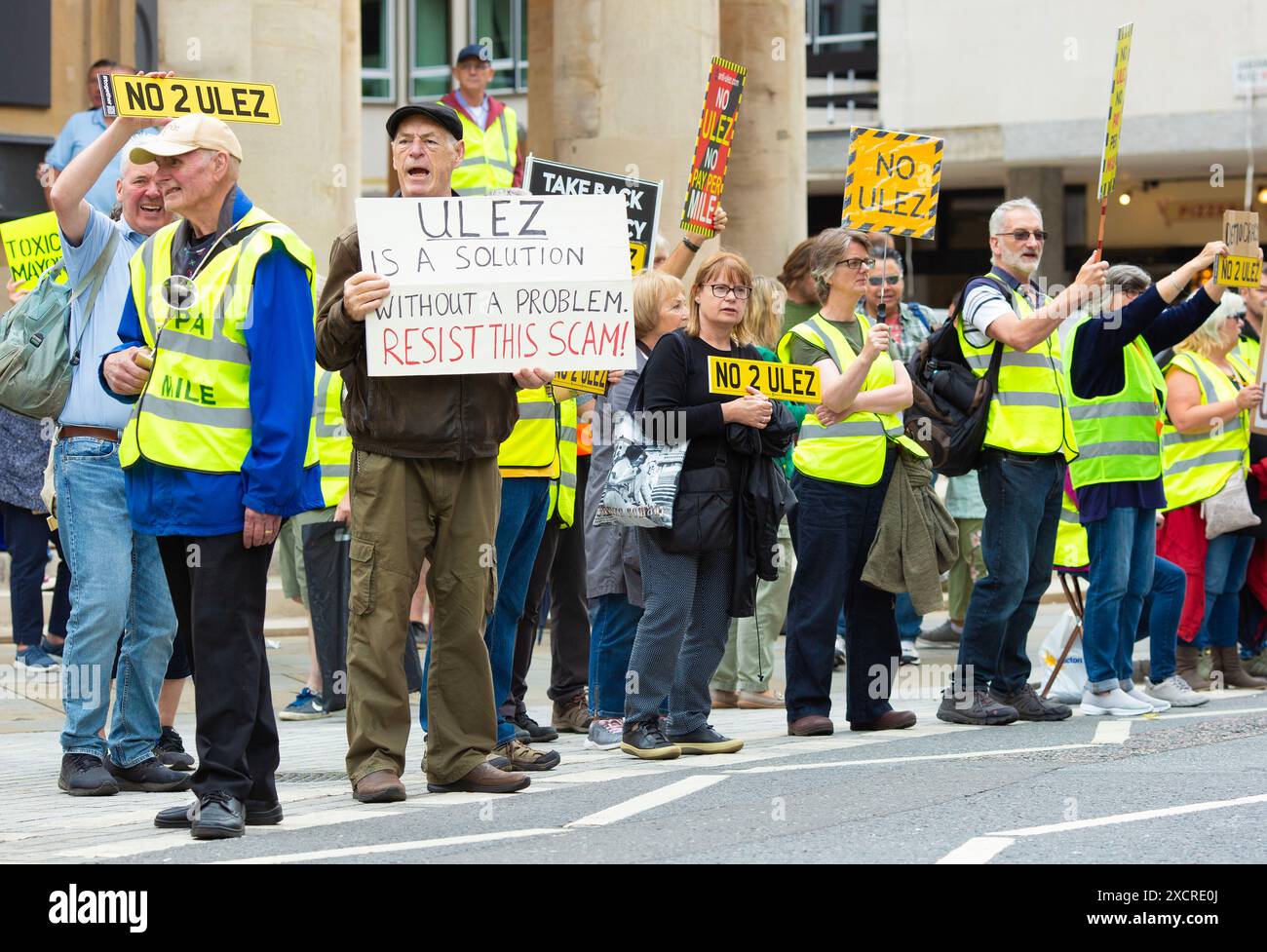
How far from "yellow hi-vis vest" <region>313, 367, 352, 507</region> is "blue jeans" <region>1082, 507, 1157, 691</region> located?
3.76m

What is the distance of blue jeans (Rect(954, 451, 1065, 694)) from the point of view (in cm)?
927

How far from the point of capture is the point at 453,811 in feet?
22.7

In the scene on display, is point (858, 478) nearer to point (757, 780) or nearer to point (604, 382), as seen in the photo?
point (604, 382)

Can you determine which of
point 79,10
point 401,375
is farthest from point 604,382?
point 79,10

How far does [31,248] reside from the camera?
927 cm

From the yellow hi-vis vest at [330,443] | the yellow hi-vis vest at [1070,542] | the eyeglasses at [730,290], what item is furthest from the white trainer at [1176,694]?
the yellow hi-vis vest at [330,443]

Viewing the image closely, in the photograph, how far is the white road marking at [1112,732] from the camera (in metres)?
8.83

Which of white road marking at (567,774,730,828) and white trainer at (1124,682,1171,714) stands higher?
white road marking at (567,774,730,828)

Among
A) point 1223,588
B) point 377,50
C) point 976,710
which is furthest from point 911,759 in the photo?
point 377,50

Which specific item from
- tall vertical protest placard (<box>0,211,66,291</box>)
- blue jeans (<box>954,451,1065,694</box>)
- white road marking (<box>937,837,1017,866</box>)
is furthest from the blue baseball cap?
white road marking (<box>937,837,1017,866</box>)

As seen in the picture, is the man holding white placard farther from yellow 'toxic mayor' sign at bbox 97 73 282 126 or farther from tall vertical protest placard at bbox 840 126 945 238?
tall vertical protest placard at bbox 840 126 945 238

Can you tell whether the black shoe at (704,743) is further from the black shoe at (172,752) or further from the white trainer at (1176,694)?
the white trainer at (1176,694)

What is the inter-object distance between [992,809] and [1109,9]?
2598 cm

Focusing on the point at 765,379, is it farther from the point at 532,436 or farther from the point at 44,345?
the point at 44,345
